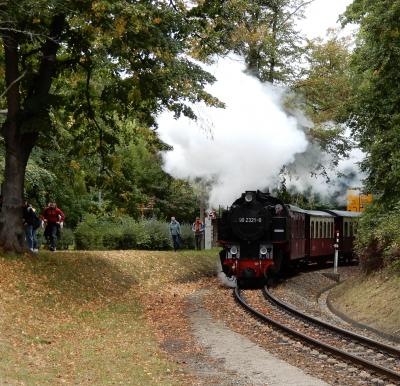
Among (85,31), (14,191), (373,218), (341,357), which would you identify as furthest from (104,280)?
(341,357)

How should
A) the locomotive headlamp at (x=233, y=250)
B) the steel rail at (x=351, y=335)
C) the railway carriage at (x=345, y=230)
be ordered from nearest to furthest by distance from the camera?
the steel rail at (x=351, y=335)
the locomotive headlamp at (x=233, y=250)
the railway carriage at (x=345, y=230)

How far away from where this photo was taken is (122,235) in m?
28.8

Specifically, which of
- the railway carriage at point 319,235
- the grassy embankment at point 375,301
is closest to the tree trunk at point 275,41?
the railway carriage at point 319,235

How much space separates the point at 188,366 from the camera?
390 inches

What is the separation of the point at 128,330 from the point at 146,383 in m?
4.26

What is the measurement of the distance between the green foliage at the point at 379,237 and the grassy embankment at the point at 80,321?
6.20m

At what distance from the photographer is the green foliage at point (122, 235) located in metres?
27.6

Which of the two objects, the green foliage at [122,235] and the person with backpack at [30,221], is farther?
the green foliage at [122,235]

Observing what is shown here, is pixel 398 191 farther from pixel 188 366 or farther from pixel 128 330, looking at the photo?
pixel 188 366

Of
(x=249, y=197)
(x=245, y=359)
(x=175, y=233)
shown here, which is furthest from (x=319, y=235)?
(x=245, y=359)

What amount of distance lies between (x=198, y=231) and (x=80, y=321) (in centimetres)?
1612

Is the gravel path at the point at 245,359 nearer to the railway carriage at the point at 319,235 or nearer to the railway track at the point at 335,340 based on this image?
the railway track at the point at 335,340

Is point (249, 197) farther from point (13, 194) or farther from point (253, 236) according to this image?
point (13, 194)

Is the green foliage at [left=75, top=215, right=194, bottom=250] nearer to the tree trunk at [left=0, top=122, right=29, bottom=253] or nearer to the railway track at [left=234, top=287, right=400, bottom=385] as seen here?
the tree trunk at [left=0, top=122, right=29, bottom=253]
